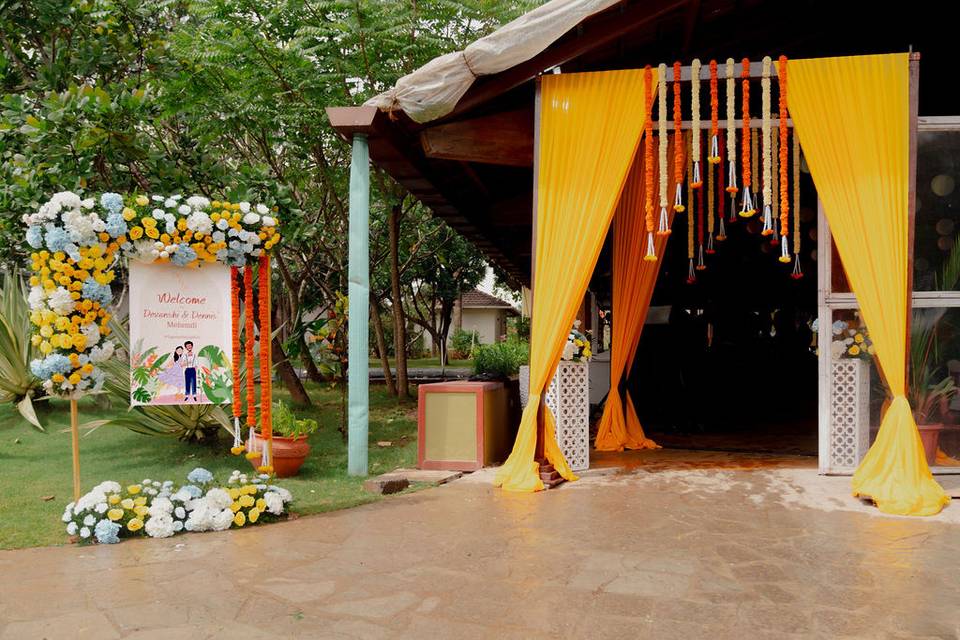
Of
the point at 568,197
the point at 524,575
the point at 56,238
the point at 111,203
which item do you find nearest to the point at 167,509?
the point at 56,238

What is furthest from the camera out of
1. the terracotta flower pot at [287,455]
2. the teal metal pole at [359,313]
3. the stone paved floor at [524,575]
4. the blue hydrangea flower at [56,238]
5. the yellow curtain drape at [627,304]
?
the yellow curtain drape at [627,304]

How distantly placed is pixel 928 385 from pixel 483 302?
3210 cm

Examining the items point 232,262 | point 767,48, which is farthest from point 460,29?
point 232,262

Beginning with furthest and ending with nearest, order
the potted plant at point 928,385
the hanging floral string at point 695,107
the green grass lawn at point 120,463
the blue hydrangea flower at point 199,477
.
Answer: the potted plant at point 928,385, the hanging floral string at point 695,107, the green grass lawn at point 120,463, the blue hydrangea flower at point 199,477

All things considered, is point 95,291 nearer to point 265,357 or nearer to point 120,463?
point 265,357

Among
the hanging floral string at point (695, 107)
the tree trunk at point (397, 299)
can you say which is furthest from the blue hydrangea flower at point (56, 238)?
the tree trunk at point (397, 299)

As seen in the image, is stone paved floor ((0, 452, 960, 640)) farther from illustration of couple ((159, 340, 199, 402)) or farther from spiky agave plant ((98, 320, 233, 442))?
spiky agave plant ((98, 320, 233, 442))

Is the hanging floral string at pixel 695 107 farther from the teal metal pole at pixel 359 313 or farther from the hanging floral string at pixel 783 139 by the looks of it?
the teal metal pole at pixel 359 313

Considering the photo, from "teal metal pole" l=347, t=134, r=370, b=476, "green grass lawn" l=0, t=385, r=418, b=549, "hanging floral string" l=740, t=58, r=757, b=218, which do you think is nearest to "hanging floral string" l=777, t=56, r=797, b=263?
"hanging floral string" l=740, t=58, r=757, b=218

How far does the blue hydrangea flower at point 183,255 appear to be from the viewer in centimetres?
459

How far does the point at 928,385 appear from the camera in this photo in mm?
5547

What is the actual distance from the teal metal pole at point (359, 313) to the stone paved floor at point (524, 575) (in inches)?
39.4

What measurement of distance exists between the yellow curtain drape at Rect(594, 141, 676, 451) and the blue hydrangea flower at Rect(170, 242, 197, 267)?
13.4 ft

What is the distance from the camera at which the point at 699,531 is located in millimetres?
4164
